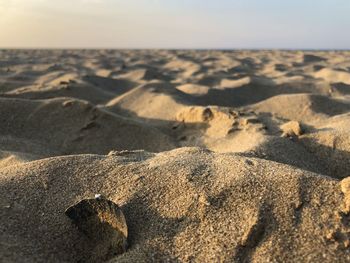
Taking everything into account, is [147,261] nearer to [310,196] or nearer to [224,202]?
[224,202]

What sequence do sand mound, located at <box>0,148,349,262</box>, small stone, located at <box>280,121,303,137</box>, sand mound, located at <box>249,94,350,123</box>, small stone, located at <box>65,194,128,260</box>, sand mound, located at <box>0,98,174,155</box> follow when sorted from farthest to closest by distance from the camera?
sand mound, located at <box>249,94,350,123</box> → sand mound, located at <box>0,98,174,155</box> → small stone, located at <box>280,121,303,137</box> → small stone, located at <box>65,194,128,260</box> → sand mound, located at <box>0,148,349,262</box>

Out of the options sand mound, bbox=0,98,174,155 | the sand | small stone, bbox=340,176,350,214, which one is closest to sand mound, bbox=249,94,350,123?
the sand

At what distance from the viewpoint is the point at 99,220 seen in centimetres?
240

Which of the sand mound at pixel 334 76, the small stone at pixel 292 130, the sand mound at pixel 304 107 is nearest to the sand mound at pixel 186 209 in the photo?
the small stone at pixel 292 130

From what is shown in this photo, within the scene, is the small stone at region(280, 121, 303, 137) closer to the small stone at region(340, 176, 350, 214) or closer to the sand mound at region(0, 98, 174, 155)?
the sand mound at region(0, 98, 174, 155)

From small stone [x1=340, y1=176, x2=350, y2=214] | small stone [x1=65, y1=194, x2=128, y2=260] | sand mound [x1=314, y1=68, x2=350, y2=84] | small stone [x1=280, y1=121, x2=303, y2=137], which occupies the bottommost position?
sand mound [x1=314, y1=68, x2=350, y2=84]

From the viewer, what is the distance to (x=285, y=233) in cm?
225

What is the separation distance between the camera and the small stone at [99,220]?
2.34 meters

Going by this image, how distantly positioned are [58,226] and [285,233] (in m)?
1.21

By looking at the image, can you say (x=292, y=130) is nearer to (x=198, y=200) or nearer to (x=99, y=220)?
(x=198, y=200)

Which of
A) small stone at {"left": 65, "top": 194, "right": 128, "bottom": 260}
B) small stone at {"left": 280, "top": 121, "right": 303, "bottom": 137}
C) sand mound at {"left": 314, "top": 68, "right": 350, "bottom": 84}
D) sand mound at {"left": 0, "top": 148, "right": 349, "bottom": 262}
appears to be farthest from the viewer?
sand mound at {"left": 314, "top": 68, "right": 350, "bottom": 84}

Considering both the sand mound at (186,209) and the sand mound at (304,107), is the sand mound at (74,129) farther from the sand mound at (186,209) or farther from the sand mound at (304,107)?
the sand mound at (304,107)

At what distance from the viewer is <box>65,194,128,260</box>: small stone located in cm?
234

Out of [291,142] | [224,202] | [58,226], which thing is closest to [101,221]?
[58,226]
